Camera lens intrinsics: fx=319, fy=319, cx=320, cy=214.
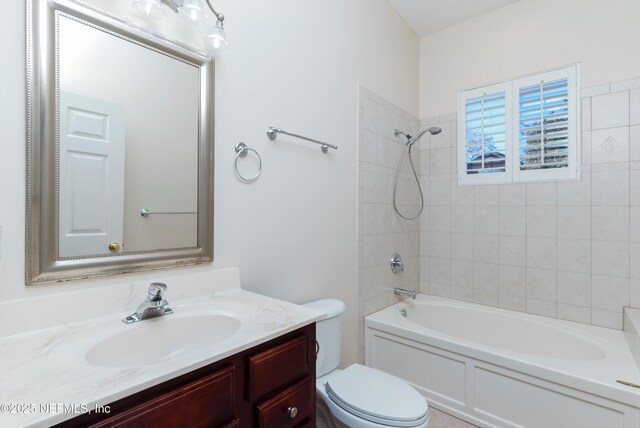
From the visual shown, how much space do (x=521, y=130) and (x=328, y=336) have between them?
211 cm

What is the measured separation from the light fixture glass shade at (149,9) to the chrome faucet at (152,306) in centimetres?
94

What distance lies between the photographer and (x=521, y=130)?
2434 millimetres

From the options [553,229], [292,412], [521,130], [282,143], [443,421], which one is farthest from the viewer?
[521,130]

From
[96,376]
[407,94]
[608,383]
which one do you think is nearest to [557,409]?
[608,383]

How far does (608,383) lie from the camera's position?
147 centimetres

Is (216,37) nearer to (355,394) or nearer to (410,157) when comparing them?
(355,394)

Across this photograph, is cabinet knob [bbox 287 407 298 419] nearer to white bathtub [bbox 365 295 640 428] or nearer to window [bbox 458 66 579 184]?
white bathtub [bbox 365 295 640 428]

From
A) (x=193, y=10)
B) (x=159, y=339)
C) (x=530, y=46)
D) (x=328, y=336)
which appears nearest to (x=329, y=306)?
(x=328, y=336)

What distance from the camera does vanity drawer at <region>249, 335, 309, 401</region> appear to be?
2.89 ft

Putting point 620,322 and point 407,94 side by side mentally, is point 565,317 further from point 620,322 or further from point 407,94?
point 407,94

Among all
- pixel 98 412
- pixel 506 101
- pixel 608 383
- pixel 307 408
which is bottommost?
pixel 608 383

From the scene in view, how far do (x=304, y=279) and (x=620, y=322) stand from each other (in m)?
2.09

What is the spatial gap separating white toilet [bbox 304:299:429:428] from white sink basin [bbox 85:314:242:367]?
0.66 m

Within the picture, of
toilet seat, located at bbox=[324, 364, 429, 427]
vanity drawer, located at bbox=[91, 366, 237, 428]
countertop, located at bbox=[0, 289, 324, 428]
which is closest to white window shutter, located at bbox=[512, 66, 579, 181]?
toilet seat, located at bbox=[324, 364, 429, 427]
